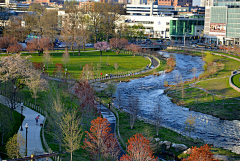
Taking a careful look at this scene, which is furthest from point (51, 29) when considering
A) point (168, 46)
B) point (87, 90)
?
point (87, 90)

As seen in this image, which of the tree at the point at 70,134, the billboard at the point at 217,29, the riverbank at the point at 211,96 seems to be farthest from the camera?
the billboard at the point at 217,29

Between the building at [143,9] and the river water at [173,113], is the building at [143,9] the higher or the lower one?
the higher one

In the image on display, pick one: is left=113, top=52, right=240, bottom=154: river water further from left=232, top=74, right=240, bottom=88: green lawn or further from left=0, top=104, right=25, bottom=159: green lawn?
left=0, top=104, right=25, bottom=159: green lawn

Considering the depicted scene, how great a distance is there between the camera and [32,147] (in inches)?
1138

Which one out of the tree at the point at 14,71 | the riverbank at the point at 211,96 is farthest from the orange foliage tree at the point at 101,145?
the riverbank at the point at 211,96

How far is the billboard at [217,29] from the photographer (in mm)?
114925

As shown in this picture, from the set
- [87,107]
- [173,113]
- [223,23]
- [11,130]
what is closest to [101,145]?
[11,130]

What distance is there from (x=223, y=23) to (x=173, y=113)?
8028 cm

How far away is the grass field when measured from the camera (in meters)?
68.7

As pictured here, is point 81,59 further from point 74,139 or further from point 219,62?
point 74,139

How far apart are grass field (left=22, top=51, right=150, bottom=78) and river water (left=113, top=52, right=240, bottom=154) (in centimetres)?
820

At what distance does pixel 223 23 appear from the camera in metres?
115

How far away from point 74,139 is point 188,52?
8252 cm

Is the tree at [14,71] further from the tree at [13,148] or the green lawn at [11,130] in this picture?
the tree at [13,148]
